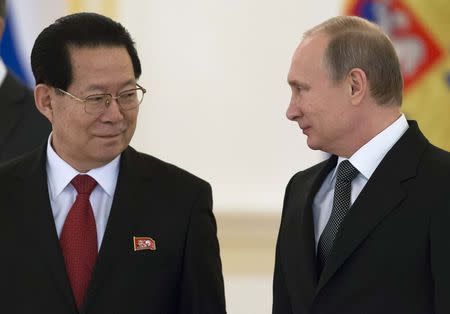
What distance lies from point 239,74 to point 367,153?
7.17 feet

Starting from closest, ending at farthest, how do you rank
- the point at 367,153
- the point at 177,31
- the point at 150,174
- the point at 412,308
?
the point at 412,308
the point at 367,153
the point at 150,174
the point at 177,31

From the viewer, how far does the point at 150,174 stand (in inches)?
104

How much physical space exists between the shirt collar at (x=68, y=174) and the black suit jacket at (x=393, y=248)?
483 mm

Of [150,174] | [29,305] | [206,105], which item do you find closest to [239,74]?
[206,105]

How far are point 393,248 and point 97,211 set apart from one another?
719 millimetres

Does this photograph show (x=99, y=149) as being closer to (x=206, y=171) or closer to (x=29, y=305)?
(x=29, y=305)

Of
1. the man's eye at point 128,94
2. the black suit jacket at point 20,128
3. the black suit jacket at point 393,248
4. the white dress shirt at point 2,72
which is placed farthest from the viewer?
the white dress shirt at point 2,72

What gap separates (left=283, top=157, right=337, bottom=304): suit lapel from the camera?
2.44m

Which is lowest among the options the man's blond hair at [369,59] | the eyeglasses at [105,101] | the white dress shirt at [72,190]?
the white dress shirt at [72,190]

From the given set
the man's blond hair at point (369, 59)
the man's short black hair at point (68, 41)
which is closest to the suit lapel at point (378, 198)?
the man's blond hair at point (369, 59)

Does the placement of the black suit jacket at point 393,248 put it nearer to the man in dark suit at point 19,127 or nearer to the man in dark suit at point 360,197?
the man in dark suit at point 360,197

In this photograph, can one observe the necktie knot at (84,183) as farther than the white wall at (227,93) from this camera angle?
No

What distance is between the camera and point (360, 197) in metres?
2.39

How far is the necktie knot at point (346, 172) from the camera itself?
2455 millimetres
